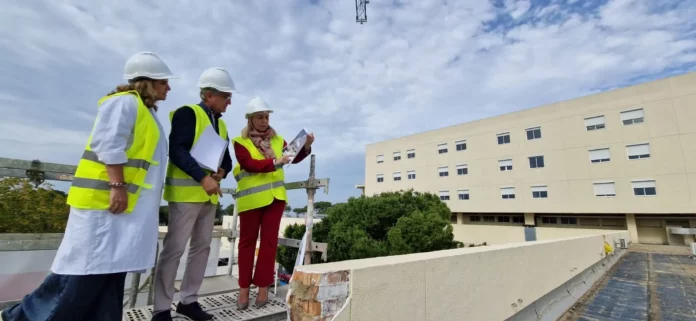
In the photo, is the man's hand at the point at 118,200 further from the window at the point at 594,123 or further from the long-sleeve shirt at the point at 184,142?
the window at the point at 594,123

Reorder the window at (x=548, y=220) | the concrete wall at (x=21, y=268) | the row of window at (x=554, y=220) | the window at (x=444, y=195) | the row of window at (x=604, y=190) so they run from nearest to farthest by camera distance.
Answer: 1. the concrete wall at (x=21, y=268)
2. the row of window at (x=604, y=190)
3. the row of window at (x=554, y=220)
4. the window at (x=548, y=220)
5. the window at (x=444, y=195)

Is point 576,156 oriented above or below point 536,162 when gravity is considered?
above

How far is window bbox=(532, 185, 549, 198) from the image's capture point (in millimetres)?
23281

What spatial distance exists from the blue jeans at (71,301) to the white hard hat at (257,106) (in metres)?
1.57

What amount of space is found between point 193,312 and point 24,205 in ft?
7.04

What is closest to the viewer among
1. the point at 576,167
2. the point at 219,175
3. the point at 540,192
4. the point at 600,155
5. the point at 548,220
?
the point at 219,175

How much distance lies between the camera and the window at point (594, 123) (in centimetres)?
2120

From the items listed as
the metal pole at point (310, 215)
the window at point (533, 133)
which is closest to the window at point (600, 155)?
the window at point (533, 133)

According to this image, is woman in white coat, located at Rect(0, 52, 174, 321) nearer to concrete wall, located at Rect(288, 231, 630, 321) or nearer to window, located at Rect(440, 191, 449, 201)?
concrete wall, located at Rect(288, 231, 630, 321)

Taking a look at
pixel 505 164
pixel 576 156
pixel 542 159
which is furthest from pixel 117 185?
pixel 505 164

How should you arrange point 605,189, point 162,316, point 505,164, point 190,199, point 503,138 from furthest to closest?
point 503,138 < point 505,164 < point 605,189 < point 190,199 < point 162,316

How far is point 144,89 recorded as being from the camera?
6.10 ft

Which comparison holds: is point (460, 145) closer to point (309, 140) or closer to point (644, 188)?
point (644, 188)

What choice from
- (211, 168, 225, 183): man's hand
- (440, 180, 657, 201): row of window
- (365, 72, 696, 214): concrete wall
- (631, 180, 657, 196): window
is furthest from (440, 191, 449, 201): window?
(211, 168, 225, 183): man's hand
